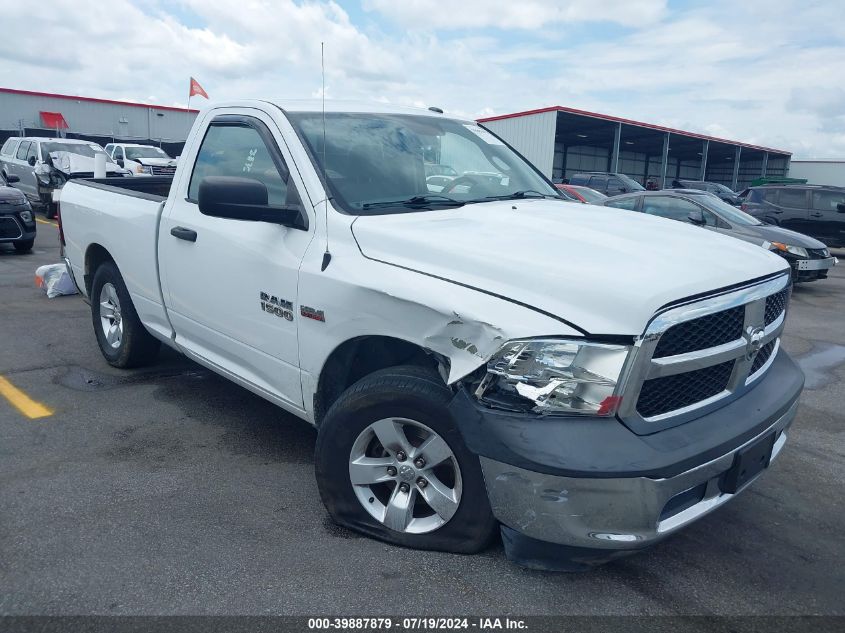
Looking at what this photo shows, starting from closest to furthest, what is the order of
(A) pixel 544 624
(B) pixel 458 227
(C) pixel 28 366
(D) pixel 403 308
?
(A) pixel 544 624 < (D) pixel 403 308 < (B) pixel 458 227 < (C) pixel 28 366

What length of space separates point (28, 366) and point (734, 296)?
17.2 ft

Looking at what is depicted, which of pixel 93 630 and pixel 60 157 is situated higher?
pixel 60 157

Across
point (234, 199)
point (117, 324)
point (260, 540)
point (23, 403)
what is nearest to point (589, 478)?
point (260, 540)

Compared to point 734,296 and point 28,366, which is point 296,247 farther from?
point 28,366

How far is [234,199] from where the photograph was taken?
123 inches

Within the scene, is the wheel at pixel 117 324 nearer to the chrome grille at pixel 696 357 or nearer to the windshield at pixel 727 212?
the chrome grille at pixel 696 357

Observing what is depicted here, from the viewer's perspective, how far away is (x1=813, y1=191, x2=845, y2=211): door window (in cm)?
1518

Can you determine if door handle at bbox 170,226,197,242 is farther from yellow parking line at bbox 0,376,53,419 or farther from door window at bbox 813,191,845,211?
door window at bbox 813,191,845,211

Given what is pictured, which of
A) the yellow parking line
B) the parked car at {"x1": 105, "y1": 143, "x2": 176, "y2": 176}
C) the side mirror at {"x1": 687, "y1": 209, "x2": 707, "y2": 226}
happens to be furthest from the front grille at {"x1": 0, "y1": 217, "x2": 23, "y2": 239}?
the side mirror at {"x1": 687, "y1": 209, "x2": 707, "y2": 226}

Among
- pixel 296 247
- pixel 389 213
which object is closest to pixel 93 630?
pixel 296 247

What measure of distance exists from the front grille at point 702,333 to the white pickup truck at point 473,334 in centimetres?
1

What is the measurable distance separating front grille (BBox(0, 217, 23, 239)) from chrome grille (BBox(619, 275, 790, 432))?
11.3m

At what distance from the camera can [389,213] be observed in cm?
325

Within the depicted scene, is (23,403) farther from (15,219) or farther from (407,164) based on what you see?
(15,219)
